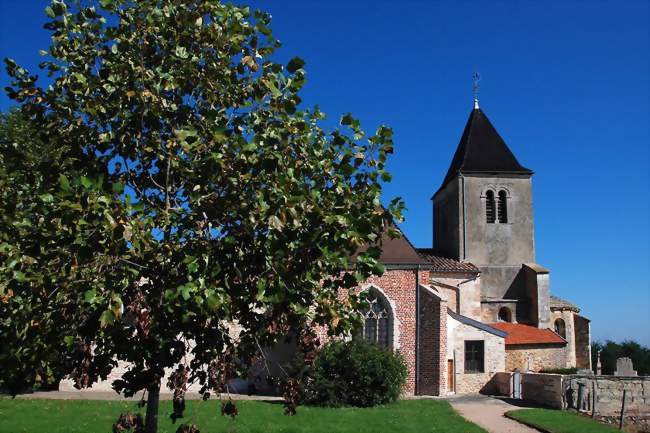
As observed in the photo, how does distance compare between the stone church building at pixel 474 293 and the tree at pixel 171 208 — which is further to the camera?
the stone church building at pixel 474 293

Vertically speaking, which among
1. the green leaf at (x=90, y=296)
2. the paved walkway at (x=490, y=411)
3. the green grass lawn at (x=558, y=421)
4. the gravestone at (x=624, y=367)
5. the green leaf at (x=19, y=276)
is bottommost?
the paved walkway at (x=490, y=411)

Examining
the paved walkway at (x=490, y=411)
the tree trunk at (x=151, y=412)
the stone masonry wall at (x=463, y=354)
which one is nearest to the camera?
the tree trunk at (x=151, y=412)

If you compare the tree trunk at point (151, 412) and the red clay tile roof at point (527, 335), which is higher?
the red clay tile roof at point (527, 335)

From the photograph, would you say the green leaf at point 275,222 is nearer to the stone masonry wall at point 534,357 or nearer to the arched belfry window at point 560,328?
the stone masonry wall at point 534,357

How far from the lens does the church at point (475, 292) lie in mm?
23391

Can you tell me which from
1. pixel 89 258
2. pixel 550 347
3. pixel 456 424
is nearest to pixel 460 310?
pixel 550 347

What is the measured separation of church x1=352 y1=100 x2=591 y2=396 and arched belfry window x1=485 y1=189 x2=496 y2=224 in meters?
0.06

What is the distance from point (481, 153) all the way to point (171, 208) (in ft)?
109

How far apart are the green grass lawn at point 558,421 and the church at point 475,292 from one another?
4.96 m

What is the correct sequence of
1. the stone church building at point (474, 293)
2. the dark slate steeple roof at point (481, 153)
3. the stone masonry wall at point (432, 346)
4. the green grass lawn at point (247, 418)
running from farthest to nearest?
the dark slate steeple roof at point (481, 153) < the stone church building at point (474, 293) < the stone masonry wall at point (432, 346) < the green grass lawn at point (247, 418)

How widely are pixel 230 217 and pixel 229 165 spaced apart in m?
0.50

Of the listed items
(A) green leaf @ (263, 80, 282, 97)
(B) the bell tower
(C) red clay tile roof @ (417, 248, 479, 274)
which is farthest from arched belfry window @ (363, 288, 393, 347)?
(A) green leaf @ (263, 80, 282, 97)

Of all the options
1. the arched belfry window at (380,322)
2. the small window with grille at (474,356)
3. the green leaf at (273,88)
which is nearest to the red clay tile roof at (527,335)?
the small window with grille at (474,356)

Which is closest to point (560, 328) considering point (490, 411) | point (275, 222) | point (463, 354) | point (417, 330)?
point (463, 354)
